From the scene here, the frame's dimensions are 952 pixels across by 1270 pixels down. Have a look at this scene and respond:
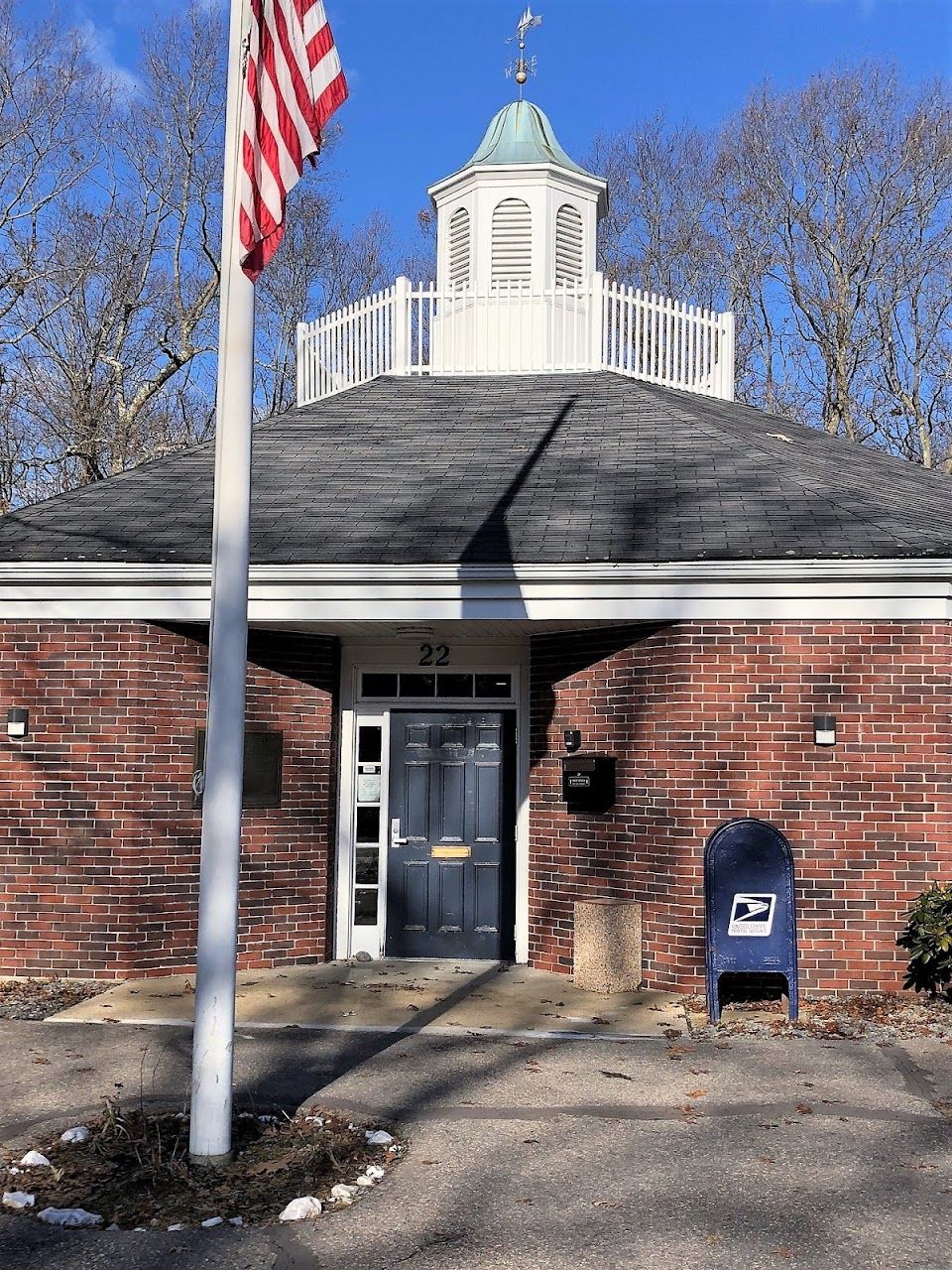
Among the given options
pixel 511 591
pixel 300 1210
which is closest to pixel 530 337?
pixel 511 591

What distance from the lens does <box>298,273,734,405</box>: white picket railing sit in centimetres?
1559

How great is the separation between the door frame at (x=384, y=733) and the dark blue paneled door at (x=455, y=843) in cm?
7

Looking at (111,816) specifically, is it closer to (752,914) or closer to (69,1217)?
(752,914)

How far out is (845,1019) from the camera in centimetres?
848

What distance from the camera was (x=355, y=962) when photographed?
Answer: 10.8 m

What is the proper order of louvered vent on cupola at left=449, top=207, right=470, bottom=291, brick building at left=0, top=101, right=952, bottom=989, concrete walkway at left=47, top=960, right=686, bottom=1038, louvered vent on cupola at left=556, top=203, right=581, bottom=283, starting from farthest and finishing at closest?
1. louvered vent on cupola at left=449, top=207, right=470, bottom=291
2. louvered vent on cupola at left=556, top=203, right=581, bottom=283
3. brick building at left=0, top=101, right=952, bottom=989
4. concrete walkway at left=47, top=960, right=686, bottom=1038

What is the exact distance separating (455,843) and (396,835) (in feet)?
1.73

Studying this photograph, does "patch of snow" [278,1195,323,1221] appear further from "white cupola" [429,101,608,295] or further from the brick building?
"white cupola" [429,101,608,295]

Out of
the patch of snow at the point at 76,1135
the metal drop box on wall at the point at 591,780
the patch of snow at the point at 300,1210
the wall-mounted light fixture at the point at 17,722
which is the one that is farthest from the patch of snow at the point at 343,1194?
the wall-mounted light fixture at the point at 17,722

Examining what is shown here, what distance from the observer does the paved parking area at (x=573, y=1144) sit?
465cm

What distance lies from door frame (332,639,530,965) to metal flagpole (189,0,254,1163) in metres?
5.32

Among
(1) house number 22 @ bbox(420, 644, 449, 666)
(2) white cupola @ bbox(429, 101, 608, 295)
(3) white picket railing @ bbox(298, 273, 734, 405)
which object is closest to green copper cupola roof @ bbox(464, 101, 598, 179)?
(2) white cupola @ bbox(429, 101, 608, 295)

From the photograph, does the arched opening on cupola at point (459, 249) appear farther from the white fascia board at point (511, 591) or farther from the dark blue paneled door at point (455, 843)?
the white fascia board at point (511, 591)

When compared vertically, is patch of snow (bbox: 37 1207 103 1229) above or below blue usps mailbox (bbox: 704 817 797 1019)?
below
